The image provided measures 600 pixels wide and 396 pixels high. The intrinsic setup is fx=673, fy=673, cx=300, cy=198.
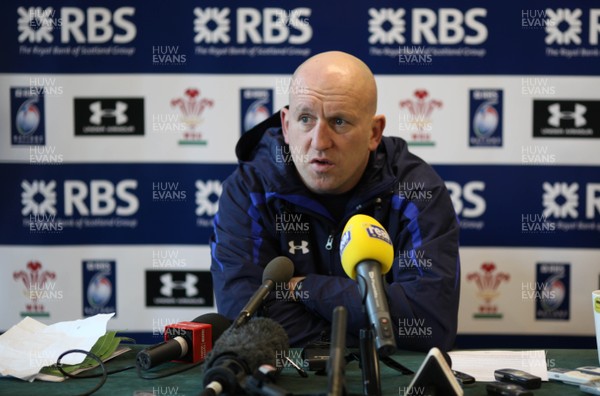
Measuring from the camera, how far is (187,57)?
3.09 meters

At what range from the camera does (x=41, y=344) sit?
5.50 ft

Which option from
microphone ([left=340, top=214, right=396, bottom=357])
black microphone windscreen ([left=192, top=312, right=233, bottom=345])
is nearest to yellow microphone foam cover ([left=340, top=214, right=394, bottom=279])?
microphone ([left=340, top=214, right=396, bottom=357])

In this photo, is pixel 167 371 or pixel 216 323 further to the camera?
pixel 216 323

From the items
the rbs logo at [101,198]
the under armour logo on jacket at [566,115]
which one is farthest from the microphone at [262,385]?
the under armour logo on jacket at [566,115]

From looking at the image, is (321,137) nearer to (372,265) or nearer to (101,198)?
(372,265)

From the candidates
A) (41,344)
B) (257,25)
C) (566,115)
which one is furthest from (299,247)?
(566,115)

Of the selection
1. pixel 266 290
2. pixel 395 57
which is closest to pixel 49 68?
pixel 395 57

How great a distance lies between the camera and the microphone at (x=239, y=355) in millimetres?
1243

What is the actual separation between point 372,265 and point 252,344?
0.31 meters

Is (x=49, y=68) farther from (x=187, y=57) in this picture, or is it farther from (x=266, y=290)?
(x=266, y=290)

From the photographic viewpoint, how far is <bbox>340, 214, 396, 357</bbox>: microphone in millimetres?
1056

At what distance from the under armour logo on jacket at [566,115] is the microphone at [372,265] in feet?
6.49

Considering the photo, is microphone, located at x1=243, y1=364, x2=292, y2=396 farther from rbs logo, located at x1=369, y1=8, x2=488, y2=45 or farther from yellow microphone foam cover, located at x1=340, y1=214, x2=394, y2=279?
rbs logo, located at x1=369, y1=8, x2=488, y2=45

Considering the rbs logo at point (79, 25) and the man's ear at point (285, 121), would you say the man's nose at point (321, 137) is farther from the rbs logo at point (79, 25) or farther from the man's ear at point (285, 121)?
the rbs logo at point (79, 25)
